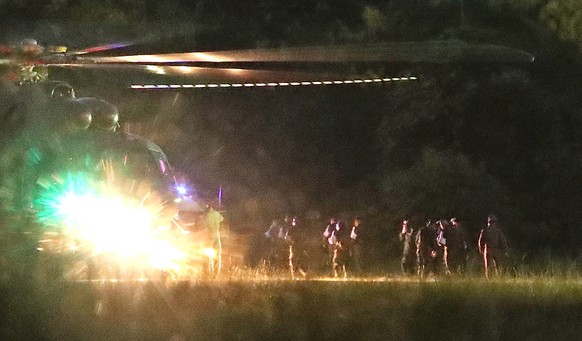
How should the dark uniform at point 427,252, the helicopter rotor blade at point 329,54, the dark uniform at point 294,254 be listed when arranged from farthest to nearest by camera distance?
the dark uniform at point 294,254, the dark uniform at point 427,252, the helicopter rotor blade at point 329,54

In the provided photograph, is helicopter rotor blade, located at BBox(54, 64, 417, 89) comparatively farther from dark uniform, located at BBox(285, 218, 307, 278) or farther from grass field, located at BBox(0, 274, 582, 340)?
dark uniform, located at BBox(285, 218, 307, 278)

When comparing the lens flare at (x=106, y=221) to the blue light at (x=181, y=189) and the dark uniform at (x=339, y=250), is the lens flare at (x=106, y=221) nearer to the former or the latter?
the blue light at (x=181, y=189)

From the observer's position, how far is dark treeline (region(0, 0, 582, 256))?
88.2ft

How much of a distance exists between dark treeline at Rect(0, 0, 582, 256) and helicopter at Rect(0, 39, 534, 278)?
318 inches

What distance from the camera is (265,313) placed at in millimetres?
8625

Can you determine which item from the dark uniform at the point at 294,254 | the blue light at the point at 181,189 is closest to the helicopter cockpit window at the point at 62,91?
the blue light at the point at 181,189

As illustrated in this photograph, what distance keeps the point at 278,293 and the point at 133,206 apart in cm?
554

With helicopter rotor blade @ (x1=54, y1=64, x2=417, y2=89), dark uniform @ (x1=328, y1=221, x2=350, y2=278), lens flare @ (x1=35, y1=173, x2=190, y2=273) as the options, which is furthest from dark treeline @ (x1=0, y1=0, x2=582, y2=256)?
helicopter rotor blade @ (x1=54, y1=64, x2=417, y2=89)

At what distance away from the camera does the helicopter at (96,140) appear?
12.6 m

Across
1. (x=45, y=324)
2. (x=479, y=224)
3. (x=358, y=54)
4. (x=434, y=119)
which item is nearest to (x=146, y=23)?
(x=434, y=119)

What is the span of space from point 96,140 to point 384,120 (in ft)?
51.7

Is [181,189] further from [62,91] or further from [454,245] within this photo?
[454,245]

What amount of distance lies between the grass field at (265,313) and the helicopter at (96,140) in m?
3.46

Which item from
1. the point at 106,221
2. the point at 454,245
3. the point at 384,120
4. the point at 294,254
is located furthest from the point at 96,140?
the point at 384,120
